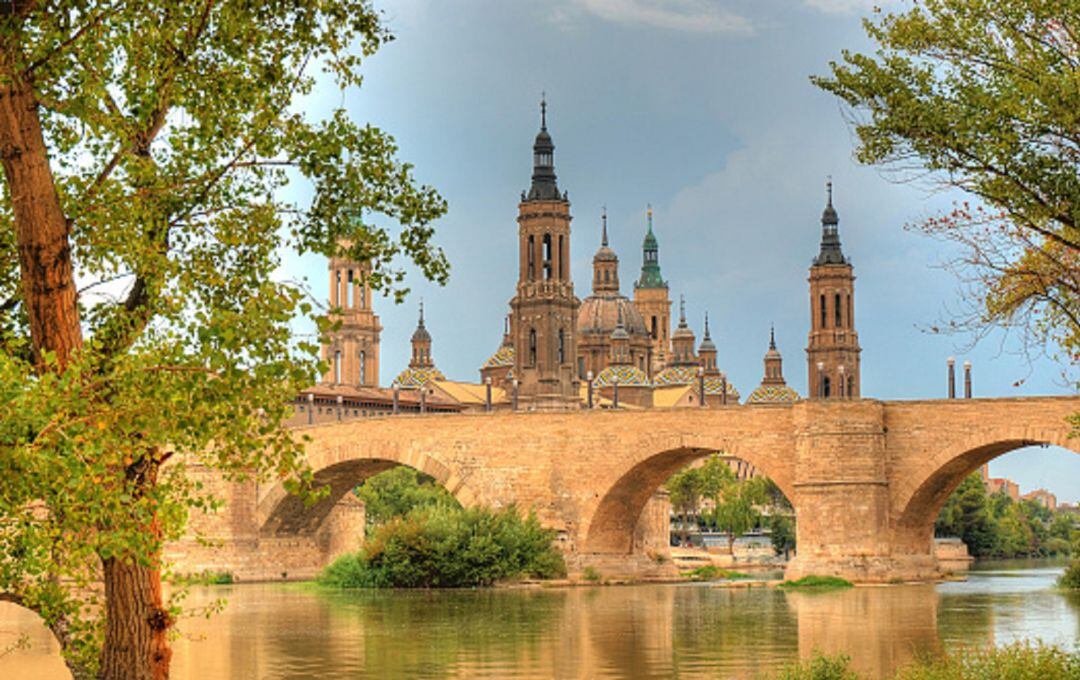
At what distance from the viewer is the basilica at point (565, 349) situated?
299 ft

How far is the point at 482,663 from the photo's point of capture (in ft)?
66.7

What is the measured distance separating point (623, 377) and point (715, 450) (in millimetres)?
65228

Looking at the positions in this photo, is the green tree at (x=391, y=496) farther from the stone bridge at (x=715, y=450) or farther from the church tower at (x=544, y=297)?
the church tower at (x=544, y=297)

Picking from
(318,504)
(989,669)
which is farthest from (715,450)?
(989,669)

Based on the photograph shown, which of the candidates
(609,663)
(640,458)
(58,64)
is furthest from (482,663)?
(640,458)

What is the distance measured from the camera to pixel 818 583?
38.8 m

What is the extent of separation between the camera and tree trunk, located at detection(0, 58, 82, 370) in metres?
9.63

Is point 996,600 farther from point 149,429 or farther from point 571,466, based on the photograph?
point 149,429

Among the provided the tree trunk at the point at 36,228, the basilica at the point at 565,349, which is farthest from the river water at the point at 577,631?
the basilica at the point at 565,349

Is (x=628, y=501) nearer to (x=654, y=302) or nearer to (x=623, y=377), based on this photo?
(x=623, y=377)

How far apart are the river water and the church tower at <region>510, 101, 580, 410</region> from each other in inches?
2069

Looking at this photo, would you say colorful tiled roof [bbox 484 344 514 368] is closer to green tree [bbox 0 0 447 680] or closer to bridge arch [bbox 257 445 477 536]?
bridge arch [bbox 257 445 477 536]

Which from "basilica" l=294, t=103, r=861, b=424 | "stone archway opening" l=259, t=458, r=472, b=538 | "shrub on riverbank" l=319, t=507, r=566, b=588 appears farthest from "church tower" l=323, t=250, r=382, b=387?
"shrub on riverbank" l=319, t=507, r=566, b=588

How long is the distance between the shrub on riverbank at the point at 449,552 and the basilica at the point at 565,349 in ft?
122
